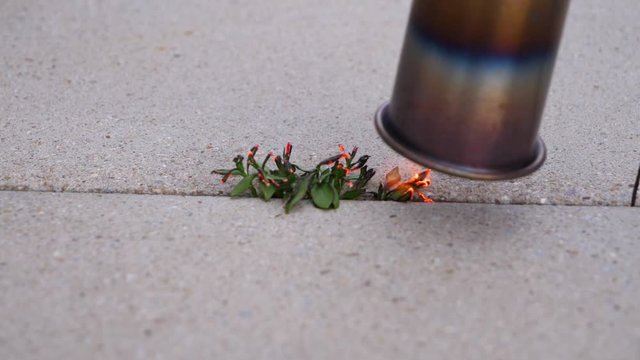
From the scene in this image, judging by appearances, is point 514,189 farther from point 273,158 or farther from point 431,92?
point 273,158

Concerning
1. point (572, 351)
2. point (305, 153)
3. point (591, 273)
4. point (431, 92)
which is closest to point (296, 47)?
point (305, 153)

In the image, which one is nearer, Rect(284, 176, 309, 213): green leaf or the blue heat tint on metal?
the blue heat tint on metal

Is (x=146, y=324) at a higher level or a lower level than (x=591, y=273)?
lower

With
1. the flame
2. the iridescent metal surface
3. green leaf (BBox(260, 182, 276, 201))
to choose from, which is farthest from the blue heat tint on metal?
green leaf (BBox(260, 182, 276, 201))

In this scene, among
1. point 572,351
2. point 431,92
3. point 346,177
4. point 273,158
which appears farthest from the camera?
point 273,158

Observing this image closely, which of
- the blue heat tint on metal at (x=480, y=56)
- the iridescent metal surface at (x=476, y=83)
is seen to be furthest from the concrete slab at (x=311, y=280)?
the blue heat tint on metal at (x=480, y=56)

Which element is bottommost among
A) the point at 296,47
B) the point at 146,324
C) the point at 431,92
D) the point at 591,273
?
the point at 146,324

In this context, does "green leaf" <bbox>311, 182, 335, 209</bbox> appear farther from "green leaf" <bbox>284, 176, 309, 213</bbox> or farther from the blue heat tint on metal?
the blue heat tint on metal

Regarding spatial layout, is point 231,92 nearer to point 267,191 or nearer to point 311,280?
point 267,191
